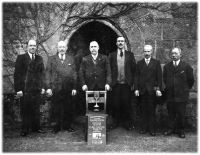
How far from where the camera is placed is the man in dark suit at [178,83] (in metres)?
6.17

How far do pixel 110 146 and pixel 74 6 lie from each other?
2999 millimetres

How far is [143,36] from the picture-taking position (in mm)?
7035

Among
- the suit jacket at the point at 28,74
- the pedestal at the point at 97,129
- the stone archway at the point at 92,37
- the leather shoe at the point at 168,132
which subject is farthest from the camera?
the stone archway at the point at 92,37

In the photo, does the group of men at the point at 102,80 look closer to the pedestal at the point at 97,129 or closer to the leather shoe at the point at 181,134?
the leather shoe at the point at 181,134

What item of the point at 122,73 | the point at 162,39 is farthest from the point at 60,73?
the point at 162,39

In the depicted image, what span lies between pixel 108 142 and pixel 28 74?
1.88 meters

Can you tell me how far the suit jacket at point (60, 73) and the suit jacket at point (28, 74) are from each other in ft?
0.60

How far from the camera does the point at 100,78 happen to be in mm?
6172

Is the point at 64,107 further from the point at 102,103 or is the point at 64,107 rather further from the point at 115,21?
the point at 115,21

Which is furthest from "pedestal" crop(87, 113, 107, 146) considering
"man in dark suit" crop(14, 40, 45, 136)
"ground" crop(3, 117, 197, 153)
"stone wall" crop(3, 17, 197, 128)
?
"stone wall" crop(3, 17, 197, 128)

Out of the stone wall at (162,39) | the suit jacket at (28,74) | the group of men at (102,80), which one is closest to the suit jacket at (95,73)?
the group of men at (102,80)

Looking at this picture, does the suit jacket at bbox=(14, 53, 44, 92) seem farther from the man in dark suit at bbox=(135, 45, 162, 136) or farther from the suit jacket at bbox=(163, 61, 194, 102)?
the suit jacket at bbox=(163, 61, 194, 102)

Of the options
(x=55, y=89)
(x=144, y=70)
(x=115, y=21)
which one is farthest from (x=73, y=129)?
(x=115, y=21)

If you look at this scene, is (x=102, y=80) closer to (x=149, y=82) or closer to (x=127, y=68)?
(x=127, y=68)
